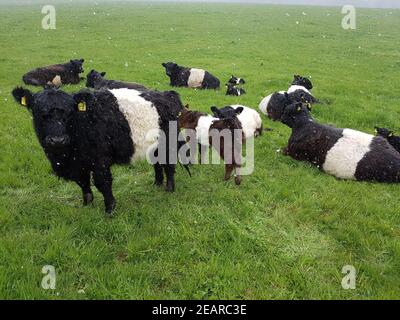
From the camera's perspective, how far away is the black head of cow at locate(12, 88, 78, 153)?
570cm

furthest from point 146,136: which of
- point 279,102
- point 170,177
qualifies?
point 279,102

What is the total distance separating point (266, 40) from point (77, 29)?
1685 cm

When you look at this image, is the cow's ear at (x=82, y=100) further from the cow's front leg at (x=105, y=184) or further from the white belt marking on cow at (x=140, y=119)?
the cow's front leg at (x=105, y=184)

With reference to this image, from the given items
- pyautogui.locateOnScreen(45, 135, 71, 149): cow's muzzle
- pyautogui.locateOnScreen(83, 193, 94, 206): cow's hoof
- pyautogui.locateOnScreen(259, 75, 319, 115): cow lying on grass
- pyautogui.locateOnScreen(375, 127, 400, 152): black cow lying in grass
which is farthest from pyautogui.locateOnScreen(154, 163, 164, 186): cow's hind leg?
pyautogui.locateOnScreen(259, 75, 319, 115): cow lying on grass

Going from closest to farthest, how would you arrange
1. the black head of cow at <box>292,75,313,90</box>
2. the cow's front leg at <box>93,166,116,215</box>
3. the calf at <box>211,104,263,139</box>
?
the cow's front leg at <box>93,166,116,215</box>, the calf at <box>211,104,263,139</box>, the black head of cow at <box>292,75,313,90</box>

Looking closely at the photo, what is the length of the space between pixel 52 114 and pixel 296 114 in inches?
245

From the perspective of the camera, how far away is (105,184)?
669 centimetres

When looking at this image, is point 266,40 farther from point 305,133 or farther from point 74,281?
point 74,281

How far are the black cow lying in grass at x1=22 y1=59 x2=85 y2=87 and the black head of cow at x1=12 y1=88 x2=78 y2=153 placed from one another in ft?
32.5

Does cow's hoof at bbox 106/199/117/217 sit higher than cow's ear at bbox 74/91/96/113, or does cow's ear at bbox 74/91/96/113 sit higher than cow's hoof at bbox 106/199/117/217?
cow's ear at bbox 74/91/96/113

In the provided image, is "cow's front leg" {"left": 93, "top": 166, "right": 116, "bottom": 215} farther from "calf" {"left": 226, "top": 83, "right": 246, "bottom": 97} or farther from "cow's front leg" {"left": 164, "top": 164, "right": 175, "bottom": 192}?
"calf" {"left": 226, "top": 83, "right": 246, "bottom": 97}

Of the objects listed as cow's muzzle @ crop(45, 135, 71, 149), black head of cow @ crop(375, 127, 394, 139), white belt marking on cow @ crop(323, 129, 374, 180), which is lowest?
white belt marking on cow @ crop(323, 129, 374, 180)

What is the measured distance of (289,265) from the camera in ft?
18.7

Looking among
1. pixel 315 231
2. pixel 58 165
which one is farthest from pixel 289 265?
pixel 58 165
